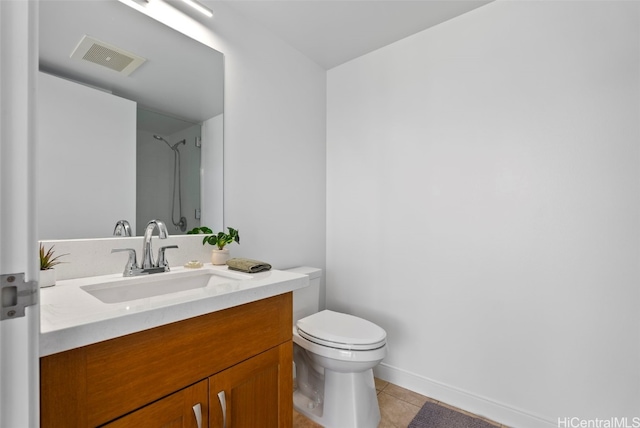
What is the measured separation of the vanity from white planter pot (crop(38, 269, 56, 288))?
0.12ft

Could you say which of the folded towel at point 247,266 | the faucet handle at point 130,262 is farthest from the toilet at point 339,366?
the faucet handle at point 130,262

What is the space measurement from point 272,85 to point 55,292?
5.23 feet

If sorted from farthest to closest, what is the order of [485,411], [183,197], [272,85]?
1. [272,85]
2. [485,411]
3. [183,197]

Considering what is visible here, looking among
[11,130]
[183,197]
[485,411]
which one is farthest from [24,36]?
[485,411]

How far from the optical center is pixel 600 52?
143 cm

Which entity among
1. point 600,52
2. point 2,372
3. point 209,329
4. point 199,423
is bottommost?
point 199,423

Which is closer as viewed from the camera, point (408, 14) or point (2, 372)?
point (2, 372)

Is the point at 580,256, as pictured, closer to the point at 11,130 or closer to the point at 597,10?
the point at 597,10

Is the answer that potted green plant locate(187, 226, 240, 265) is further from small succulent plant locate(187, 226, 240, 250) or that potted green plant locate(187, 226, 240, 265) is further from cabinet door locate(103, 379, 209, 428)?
cabinet door locate(103, 379, 209, 428)

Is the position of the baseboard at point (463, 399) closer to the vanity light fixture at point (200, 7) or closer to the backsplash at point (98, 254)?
the backsplash at point (98, 254)

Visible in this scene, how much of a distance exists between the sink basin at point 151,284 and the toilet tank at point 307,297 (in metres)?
0.57

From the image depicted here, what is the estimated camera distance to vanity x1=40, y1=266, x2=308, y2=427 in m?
0.66
